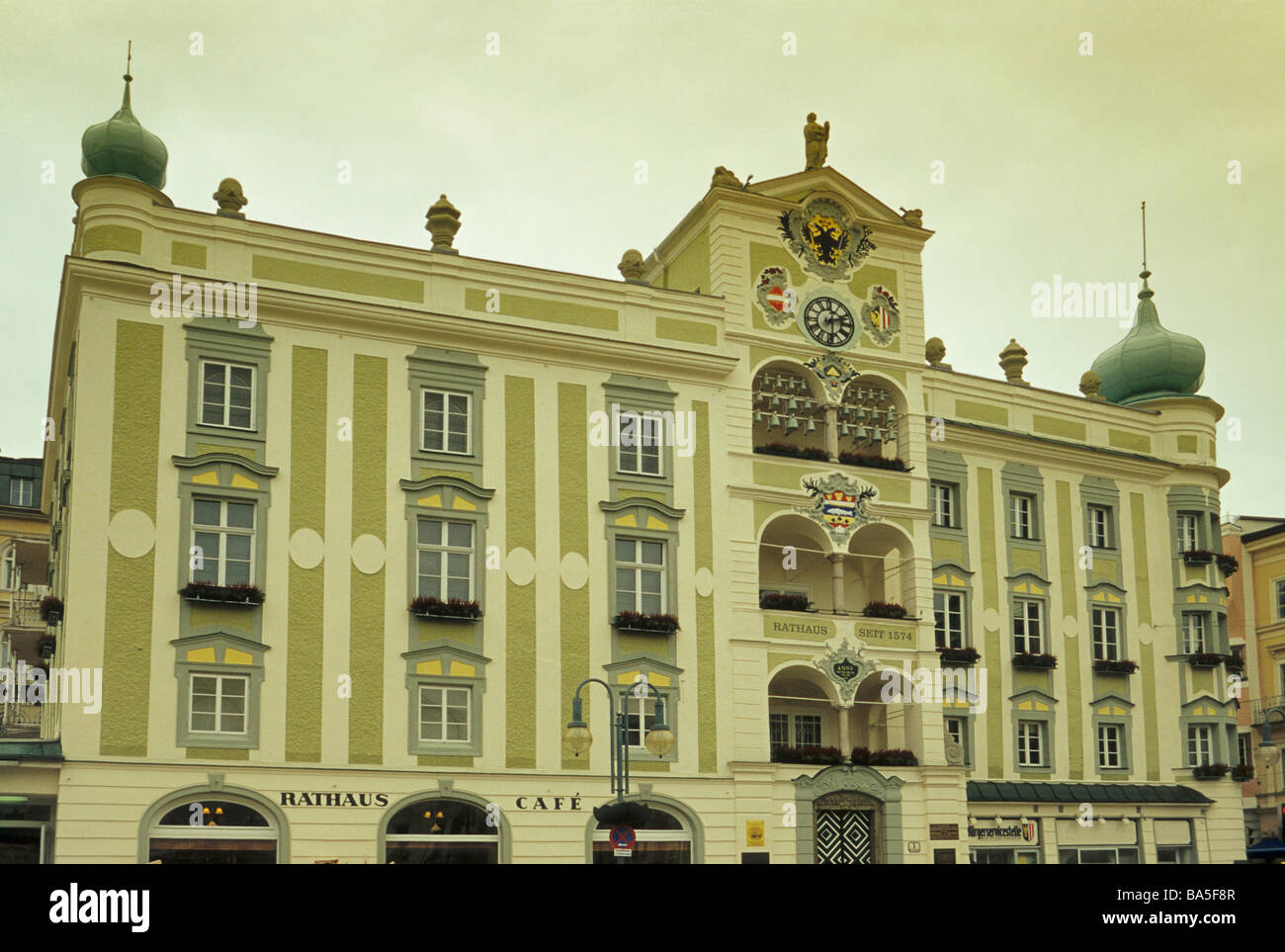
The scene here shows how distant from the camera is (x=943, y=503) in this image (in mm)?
47031

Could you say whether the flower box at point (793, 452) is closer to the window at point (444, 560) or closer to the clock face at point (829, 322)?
the clock face at point (829, 322)

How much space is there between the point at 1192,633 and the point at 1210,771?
4.61 meters

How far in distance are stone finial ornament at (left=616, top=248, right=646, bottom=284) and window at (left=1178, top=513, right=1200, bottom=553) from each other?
21.6 m

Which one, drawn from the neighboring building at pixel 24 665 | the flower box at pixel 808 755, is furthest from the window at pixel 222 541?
the flower box at pixel 808 755

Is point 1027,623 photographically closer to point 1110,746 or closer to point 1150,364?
point 1110,746

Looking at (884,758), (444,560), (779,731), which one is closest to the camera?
→ (444,560)

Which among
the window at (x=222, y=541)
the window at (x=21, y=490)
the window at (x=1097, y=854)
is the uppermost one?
the window at (x=21, y=490)

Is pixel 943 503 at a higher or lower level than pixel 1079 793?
higher

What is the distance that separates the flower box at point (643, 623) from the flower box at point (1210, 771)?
20388 millimetres

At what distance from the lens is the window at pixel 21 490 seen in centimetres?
6375

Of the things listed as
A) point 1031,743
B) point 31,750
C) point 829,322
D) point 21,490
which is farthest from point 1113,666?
point 21,490

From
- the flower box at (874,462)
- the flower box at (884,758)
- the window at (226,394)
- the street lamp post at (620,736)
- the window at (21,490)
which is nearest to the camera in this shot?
the street lamp post at (620,736)

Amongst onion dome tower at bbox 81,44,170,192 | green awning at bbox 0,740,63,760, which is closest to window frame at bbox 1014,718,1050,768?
green awning at bbox 0,740,63,760

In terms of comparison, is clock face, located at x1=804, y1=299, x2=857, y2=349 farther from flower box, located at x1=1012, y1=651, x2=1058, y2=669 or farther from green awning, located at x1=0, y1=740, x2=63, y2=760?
green awning, located at x1=0, y1=740, x2=63, y2=760
